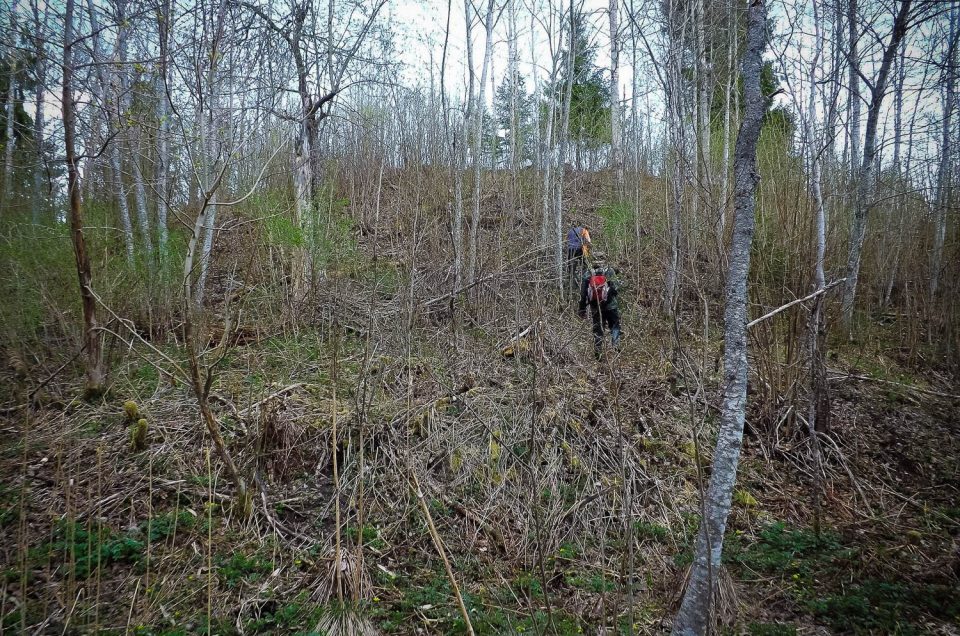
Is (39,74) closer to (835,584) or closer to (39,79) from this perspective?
(39,79)

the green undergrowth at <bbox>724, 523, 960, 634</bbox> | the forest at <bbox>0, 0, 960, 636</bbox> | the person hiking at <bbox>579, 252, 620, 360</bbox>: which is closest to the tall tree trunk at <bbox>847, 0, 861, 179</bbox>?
the forest at <bbox>0, 0, 960, 636</bbox>

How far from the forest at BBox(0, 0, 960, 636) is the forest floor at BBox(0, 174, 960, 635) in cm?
3

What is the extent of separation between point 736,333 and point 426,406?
285cm

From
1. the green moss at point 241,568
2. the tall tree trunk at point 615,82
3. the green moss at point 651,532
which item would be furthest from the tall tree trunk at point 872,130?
the green moss at point 241,568

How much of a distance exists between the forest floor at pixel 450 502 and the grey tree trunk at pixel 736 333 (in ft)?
0.83

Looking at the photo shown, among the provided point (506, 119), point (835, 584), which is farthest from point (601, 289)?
point (506, 119)

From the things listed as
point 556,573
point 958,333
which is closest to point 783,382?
point 958,333

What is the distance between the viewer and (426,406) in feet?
14.4

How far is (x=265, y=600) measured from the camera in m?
2.85

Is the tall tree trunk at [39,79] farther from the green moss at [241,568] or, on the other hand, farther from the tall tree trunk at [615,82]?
the tall tree trunk at [615,82]

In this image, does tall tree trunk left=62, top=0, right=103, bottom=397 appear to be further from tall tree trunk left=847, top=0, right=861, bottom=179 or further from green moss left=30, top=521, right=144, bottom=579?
tall tree trunk left=847, top=0, right=861, bottom=179

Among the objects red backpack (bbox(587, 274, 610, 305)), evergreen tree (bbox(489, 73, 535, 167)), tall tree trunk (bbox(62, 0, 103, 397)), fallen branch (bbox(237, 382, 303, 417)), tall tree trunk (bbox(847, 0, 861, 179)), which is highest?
evergreen tree (bbox(489, 73, 535, 167))

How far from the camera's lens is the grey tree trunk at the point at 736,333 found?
229 cm

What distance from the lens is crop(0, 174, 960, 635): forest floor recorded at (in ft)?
8.87
